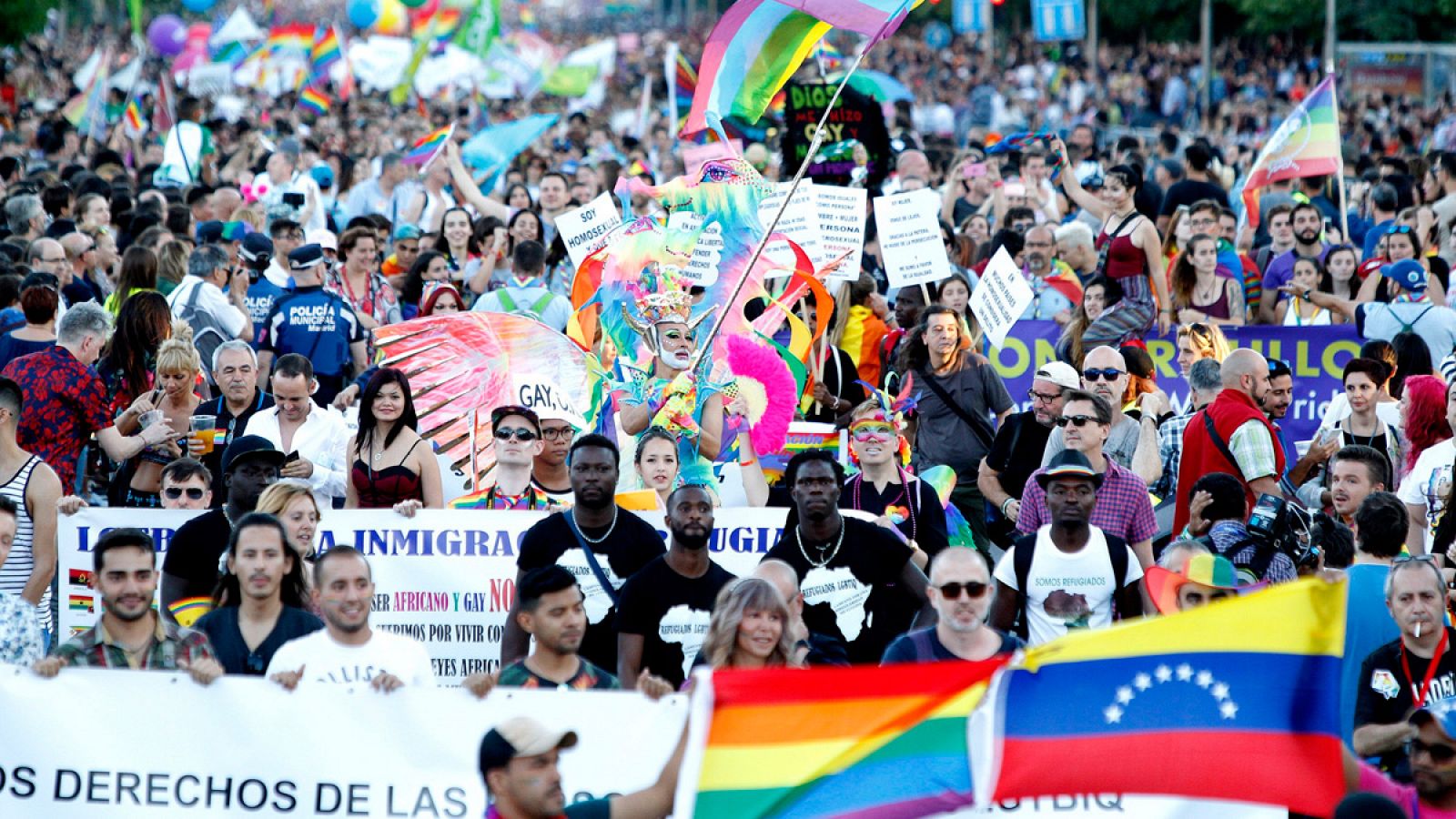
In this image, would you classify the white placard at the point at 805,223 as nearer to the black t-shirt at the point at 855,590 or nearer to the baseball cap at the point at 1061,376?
the baseball cap at the point at 1061,376

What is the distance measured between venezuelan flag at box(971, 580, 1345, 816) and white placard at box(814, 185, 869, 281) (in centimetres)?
704

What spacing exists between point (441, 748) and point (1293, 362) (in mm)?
7680

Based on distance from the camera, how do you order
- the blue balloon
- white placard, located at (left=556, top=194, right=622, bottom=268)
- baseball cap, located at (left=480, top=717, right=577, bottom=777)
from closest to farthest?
baseball cap, located at (left=480, top=717, right=577, bottom=777)
white placard, located at (left=556, top=194, right=622, bottom=268)
the blue balloon

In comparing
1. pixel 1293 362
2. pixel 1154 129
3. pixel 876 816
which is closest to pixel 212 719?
pixel 876 816

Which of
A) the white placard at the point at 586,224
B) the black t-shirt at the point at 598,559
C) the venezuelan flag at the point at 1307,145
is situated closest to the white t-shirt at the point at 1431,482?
the black t-shirt at the point at 598,559

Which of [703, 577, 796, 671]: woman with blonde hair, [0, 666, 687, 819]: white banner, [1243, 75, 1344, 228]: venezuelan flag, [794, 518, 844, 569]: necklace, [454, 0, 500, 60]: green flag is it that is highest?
[454, 0, 500, 60]: green flag

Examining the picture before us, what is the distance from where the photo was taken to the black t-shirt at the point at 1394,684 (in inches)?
255

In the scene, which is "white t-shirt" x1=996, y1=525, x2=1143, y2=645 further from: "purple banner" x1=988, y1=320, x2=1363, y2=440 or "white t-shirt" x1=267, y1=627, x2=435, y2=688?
"purple banner" x1=988, y1=320, x2=1363, y2=440

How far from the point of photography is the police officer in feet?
35.9

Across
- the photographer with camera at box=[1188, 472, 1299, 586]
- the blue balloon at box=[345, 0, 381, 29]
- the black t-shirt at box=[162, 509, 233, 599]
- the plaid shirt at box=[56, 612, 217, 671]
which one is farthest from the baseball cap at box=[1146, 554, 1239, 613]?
the blue balloon at box=[345, 0, 381, 29]

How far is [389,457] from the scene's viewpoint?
28.1ft

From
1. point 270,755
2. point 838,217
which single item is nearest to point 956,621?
point 270,755

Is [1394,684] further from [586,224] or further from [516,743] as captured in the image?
[586,224]

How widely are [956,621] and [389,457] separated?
304 cm
